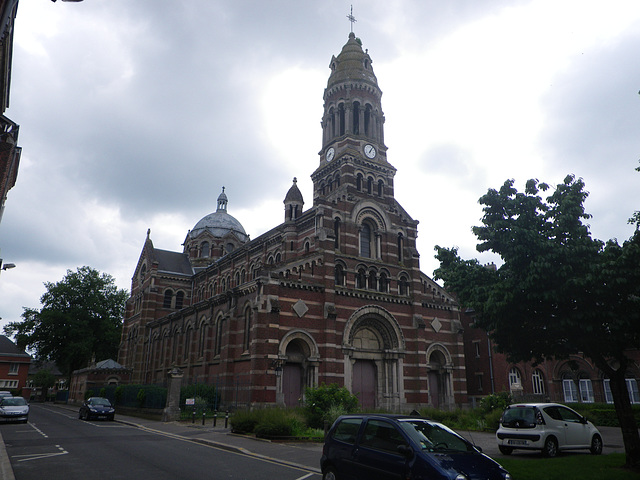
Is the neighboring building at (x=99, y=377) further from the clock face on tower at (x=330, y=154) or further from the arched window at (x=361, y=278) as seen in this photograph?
the clock face on tower at (x=330, y=154)

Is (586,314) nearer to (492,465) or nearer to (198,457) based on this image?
(492,465)

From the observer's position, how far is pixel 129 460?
12727 mm

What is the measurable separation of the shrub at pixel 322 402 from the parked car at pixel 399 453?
12172mm

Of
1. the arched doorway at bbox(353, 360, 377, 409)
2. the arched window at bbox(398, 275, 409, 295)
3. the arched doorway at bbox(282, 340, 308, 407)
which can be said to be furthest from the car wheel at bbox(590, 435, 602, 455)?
the arched window at bbox(398, 275, 409, 295)

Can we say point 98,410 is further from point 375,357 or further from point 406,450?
point 406,450

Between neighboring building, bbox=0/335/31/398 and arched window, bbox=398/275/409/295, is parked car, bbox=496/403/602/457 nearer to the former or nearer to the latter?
arched window, bbox=398/275/409/295

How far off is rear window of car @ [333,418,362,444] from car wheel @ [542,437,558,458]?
25.2 feet

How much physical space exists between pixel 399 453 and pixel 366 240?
28141 mm

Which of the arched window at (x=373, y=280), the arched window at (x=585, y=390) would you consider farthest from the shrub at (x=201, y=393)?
the arched window at (x=585, y=390)

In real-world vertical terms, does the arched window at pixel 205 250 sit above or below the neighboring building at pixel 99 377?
above

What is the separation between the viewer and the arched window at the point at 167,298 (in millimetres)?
50625

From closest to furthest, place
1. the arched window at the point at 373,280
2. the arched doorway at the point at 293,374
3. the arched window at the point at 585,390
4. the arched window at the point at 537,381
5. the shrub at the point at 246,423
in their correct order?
the shrub at the point at 246,423
the arched doorway at the point at 293,374
the arched window at the point at 373,280
the arched window at the point at 585,390
the arched window at the point at 537,381

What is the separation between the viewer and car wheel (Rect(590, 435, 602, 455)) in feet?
47.8

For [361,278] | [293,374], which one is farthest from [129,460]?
[361,278]
